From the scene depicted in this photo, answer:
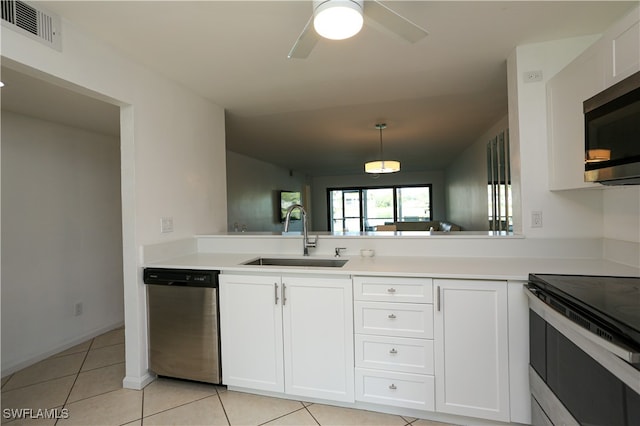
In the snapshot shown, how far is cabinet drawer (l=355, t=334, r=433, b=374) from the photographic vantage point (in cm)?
179

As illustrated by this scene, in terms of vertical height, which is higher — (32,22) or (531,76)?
(32,22)

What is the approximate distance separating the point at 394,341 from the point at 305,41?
1638mm

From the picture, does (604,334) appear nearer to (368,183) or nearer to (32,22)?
(32,22)

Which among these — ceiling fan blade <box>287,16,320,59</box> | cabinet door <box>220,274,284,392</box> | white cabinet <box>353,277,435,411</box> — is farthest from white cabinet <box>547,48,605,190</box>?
cabinet door <box>220,274,284,392</box>

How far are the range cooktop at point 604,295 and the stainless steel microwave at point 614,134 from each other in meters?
0.46

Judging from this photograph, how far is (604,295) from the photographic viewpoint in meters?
1.29

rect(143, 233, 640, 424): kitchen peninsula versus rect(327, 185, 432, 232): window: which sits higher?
rect(327, 185, 432, 232): window

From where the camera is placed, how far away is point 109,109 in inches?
106

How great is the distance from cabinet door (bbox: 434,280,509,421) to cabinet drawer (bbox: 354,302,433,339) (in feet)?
0.21

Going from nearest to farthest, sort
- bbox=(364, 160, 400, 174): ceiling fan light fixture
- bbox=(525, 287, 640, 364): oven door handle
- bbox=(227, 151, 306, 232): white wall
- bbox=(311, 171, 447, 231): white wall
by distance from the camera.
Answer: bbox=(525, 287, 640, 364): oven door handle
bbox=(364, 160, 400, 174): ceiling fan light fixture
bbox=(227, 151, 306, 232): white wall
bbox=(311, 171, 447, 231): white wall

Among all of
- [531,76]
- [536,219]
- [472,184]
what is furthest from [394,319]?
[472,184]

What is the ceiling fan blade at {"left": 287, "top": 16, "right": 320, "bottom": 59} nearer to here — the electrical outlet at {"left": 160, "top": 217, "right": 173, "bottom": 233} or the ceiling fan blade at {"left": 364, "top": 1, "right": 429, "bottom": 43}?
the ceiling fan blade at {"left": 364, "top": 1, "right": 429, "bottom": 43}

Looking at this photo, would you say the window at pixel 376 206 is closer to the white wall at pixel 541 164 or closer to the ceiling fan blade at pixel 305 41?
the white wall at pixel 541 164

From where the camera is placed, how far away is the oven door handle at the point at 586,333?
921mm
